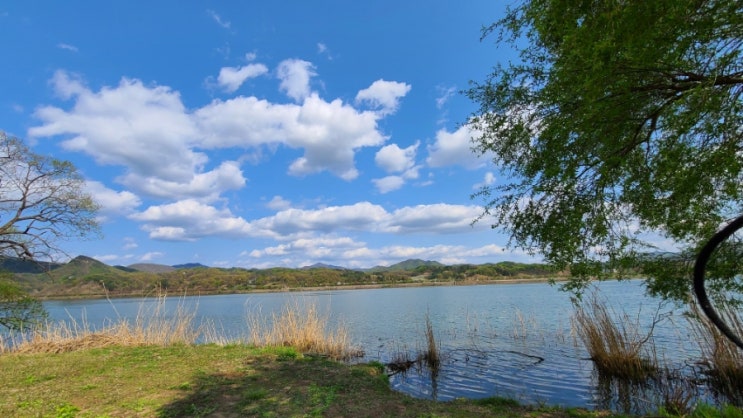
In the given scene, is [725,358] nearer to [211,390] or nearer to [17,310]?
[211,390]

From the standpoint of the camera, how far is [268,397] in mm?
5879

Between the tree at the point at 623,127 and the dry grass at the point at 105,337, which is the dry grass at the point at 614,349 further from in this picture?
the dry grass at the point at 105,337

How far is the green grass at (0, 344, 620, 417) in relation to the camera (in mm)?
5355

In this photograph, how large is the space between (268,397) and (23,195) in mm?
15053

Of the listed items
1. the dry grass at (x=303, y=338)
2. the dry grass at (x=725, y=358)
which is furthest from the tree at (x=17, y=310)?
the dry grass at (x=725, y=358)

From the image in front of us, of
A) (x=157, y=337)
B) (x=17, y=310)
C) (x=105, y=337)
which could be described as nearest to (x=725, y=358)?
(x=157, y=337)

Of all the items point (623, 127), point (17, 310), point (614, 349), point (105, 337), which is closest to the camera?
point (623, 127)

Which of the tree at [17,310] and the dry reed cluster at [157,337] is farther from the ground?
the tree at [17,310]

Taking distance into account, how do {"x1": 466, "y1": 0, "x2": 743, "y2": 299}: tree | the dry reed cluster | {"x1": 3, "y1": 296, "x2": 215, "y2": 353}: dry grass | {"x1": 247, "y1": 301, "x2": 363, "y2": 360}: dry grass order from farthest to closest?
{"x1": 247, "y1": 301, "x2": 363, "y2": 360}: dry grass, the dry reed cluster, {"x1": 3, "y1": 296, "x2": 215, "y2": 353}: dry grass, {"x1": 466, "y1": 0, "x2": 743, "y2": 299}: tree

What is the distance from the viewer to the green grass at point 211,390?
5.36 metres

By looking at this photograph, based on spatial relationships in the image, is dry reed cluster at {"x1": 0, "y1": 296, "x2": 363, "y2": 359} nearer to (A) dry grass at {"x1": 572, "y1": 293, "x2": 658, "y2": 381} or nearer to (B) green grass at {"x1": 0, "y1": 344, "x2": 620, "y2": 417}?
(B) green grass at {"x1": 0, "y1": 344, "x2": 620, "y2": 417}

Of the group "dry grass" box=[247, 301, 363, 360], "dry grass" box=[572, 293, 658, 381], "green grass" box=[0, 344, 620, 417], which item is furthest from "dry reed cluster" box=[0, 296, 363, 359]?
"dry grass" box=[572, 293, 658, 381]

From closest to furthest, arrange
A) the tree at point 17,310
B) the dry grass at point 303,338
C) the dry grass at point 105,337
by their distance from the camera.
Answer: the dry grass at point 105,337 < the dry grass at point 303,338 < the tree at point 17,310

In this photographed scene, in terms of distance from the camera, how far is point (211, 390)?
6281 millimetres
